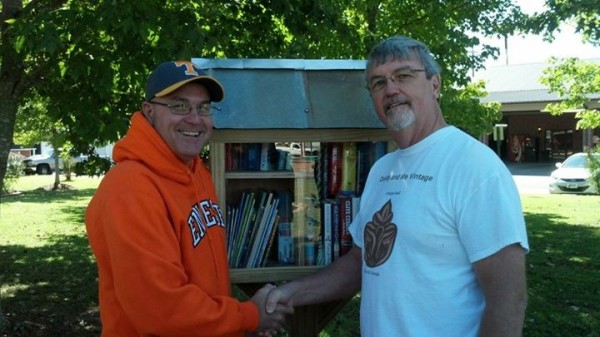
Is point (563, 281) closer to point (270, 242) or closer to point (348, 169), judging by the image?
point (348, 169)

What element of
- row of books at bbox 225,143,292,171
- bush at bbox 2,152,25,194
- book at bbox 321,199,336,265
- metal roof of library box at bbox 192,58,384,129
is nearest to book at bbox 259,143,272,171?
row of books at bbox 225,143,292,171

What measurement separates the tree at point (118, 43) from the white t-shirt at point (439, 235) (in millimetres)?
2882

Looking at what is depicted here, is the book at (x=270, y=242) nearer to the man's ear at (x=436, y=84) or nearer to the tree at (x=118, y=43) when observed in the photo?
the man's ear at (x=436, y=84)

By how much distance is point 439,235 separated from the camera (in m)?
2.13

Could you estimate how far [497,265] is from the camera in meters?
2.01

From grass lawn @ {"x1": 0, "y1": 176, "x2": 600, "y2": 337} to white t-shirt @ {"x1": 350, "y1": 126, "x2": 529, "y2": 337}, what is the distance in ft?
12.7

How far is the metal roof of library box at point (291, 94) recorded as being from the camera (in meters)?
2.89

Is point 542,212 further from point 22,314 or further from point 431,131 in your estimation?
point 431,131

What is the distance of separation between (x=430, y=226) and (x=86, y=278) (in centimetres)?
730

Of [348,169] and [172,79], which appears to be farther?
[348,169]

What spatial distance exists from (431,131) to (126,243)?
116cm

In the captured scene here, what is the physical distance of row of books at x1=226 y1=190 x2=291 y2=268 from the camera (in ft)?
9.96

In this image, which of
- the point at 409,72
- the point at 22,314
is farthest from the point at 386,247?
the point at 22,314

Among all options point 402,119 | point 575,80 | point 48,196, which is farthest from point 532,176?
point 402,119
